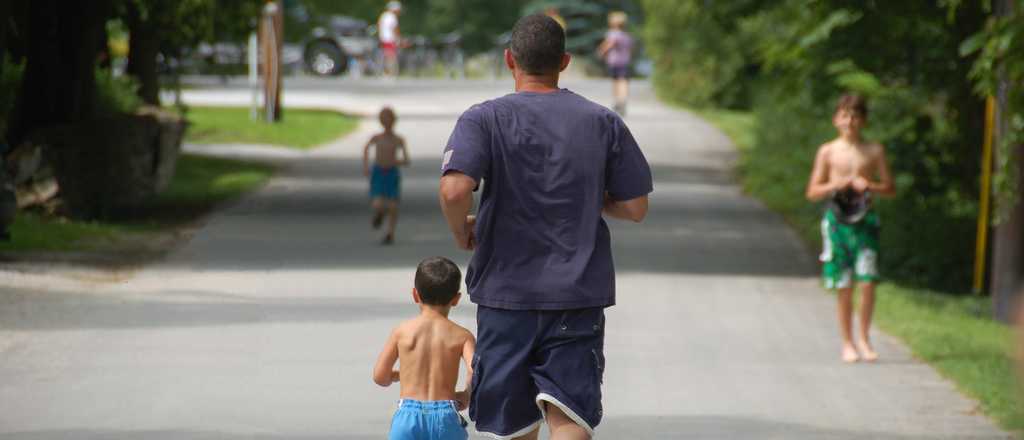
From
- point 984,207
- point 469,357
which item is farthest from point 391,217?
point 469,357

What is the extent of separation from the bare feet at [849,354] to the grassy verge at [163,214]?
6.51m

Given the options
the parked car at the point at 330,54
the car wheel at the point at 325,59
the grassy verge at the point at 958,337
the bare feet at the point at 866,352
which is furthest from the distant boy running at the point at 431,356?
the car wheel at the point at 325,59

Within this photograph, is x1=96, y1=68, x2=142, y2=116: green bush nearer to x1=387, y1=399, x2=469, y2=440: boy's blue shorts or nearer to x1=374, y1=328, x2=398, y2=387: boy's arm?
x1=374, y1=328, x2=398, y2=387: boy's arm

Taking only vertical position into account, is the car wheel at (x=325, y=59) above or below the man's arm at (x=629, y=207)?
below

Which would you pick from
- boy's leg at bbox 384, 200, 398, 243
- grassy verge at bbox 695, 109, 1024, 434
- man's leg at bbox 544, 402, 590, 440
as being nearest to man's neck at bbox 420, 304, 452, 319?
man's leg at bbox 544, 402, 590, 440

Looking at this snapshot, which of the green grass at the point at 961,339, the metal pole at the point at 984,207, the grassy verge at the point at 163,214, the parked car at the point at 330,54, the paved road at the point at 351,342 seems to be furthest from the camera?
the parked car at the point at 330,54

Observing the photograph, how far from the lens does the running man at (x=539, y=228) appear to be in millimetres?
5711

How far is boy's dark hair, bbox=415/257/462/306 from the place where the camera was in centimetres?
591

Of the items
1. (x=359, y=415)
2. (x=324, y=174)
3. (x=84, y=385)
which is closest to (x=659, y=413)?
(x=359, y=415)

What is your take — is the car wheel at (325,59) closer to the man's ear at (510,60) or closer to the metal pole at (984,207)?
the metal pole at (984,207)

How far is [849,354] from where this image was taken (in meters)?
10.5

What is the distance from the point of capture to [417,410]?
5887 millimetres

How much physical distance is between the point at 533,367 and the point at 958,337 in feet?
20.7

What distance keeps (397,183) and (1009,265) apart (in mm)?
5256
